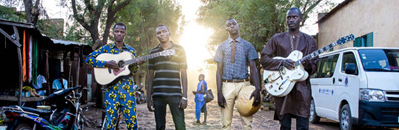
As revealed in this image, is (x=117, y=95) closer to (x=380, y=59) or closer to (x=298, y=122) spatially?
(x=298, y=122)

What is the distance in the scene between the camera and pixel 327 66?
9.04 meters

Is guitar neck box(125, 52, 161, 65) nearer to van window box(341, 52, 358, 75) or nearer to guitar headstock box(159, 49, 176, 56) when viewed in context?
guitar headstock box(159, 49, 176, 56)

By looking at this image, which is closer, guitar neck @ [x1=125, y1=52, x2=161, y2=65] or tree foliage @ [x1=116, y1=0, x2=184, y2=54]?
guitar neck @ [x1=125, y1=52, x2=161, y2=65]

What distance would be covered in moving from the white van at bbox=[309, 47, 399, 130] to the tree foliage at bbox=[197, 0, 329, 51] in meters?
8.56

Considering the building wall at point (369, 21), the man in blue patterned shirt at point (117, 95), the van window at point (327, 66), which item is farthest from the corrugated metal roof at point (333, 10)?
the man in blue patterned shirt at point (117, 95)

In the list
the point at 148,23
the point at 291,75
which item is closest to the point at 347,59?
the point at 291,75

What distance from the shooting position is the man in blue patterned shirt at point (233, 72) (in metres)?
4.70

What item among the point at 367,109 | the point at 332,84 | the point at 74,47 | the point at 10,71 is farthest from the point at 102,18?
the point at 367,109

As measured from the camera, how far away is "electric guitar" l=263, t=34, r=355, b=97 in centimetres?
Answer: 399

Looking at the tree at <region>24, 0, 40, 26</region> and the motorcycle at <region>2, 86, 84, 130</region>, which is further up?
the tree at <region>24, 0, 40, 26</region>

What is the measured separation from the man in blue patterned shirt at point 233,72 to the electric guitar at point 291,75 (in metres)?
0.29

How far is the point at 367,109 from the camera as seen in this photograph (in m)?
6.66

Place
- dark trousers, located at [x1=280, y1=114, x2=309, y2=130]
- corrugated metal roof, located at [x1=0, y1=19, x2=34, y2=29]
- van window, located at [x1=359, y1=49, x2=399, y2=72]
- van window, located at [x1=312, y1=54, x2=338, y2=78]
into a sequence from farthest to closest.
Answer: van window, located at [x1=312, y1=54, x2=338, y2=78] < corrugated metal roof, located at [x1=0, y1=19, x2=34, y2=29] < van window, located at [x1=359, y1=49, x2=399, y2=72] < dark trousers, located at [x1=280, y1=114, x2=309, y2=130]

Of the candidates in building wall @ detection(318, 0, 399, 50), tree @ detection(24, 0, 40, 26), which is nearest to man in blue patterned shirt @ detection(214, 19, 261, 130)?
building wall @ detection(318, 0, 399, 50)
